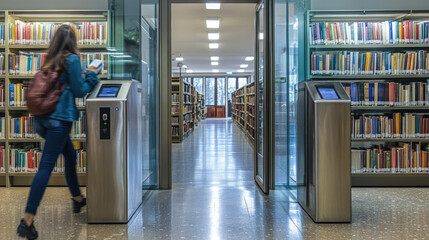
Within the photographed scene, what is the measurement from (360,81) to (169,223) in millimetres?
2947

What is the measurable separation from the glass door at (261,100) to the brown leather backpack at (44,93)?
2.10m

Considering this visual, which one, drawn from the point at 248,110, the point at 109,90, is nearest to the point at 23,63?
the point at 109,90

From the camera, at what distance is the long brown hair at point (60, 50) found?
264 centimetres

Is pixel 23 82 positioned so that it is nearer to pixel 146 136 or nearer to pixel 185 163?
pixel 146 136

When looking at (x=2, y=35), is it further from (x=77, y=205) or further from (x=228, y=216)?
(x=228, y=216)

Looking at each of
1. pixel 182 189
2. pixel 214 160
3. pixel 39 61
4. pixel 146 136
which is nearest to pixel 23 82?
pixel 39 61

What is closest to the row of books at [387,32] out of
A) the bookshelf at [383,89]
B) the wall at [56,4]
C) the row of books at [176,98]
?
the bookshelf at [383,89]

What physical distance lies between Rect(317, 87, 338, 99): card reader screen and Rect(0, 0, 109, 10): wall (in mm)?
2944

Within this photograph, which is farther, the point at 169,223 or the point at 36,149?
the point at 36,149

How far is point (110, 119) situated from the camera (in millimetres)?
2855

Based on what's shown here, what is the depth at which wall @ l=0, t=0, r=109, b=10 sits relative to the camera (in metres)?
4.71

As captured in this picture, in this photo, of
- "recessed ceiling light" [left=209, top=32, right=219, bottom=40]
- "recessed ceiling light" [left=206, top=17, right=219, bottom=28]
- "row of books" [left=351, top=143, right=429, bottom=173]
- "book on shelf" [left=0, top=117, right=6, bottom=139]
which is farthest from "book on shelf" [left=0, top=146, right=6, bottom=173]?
"recessed ceiling light" [left=209, top=32, right=219, bottom=40]

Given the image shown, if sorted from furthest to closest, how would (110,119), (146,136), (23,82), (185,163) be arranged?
(185,163)
(23,82)
(146,136)
(110,119)

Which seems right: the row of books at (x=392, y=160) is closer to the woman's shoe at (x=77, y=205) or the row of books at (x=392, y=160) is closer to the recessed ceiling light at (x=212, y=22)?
the woman's shoe at (x=77, y=205)
